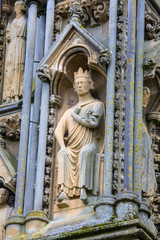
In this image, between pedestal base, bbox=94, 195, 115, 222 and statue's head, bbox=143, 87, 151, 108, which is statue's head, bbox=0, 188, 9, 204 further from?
statue's head, bbox=143, 87, 151, 108

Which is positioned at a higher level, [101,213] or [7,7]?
[7,7]

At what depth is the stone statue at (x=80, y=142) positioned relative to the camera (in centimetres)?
1312

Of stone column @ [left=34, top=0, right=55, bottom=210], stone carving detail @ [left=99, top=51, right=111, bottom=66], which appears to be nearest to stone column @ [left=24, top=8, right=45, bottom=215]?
stone column @ [left=34, top=0, right=55, bottom=210]

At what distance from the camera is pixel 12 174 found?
14.4 meters

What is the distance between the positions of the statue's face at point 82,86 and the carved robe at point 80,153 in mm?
207

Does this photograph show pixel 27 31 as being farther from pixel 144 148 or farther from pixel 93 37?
pixel 144 148

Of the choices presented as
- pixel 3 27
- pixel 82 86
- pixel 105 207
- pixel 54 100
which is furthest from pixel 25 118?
pixel 3 27

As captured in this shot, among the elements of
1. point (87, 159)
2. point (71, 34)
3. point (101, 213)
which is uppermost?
point (71, 34)

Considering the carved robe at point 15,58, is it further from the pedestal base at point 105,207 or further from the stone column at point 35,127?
the pedestal base at point 105,207

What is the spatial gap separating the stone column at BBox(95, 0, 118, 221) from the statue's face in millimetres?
470

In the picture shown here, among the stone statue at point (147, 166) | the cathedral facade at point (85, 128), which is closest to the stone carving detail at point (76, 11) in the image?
the cathedral facade at point (85, 128)

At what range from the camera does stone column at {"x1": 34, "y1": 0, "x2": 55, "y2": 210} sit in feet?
44.1

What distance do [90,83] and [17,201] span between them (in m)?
2.05

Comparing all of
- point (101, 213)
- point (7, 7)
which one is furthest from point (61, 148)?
point (7, 7)
